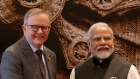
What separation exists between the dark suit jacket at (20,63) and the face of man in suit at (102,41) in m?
0.57

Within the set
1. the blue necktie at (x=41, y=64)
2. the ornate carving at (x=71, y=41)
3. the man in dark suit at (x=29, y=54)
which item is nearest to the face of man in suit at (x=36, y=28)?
the man in dark suit at (x=29, y=54)

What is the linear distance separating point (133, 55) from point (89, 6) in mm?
894

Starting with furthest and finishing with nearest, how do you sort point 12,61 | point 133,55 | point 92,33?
point 133,55
point 92,33
point 12,61

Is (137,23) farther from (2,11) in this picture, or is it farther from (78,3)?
(2,11)

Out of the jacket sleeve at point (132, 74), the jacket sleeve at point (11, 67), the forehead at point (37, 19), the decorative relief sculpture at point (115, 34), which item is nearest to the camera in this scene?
the jacket sleeve at point (11, 67)

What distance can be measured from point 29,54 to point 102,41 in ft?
2.24

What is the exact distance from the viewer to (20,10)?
113 inches

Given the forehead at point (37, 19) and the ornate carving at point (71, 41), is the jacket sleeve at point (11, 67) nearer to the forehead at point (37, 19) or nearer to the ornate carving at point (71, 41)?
the forehead at point (37, 19)

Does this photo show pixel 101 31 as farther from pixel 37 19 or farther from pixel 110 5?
pixel 110 5

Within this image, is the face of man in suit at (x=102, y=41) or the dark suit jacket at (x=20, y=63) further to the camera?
the face of man in suit at (x=102, y=41)

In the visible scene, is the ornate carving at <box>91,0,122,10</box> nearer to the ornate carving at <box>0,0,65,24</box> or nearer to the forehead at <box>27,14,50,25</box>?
the ornate carving at <box>0,0,65,24</box>

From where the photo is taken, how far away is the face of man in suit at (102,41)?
1933 mm

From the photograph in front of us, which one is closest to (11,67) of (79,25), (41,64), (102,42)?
(41,64)

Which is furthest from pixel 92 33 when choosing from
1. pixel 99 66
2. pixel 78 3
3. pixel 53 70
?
pixel 78 3
